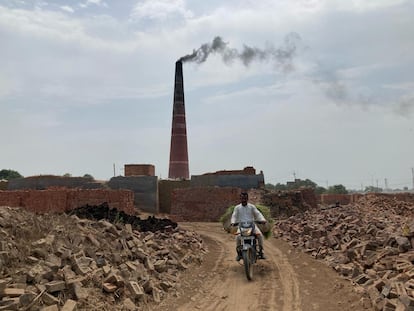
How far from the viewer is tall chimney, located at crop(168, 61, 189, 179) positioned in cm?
3762

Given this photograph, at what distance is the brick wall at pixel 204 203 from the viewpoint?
72.4 ft

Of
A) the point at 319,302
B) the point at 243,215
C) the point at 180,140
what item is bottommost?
the point at 319,302

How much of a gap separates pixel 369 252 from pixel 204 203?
14.0 m

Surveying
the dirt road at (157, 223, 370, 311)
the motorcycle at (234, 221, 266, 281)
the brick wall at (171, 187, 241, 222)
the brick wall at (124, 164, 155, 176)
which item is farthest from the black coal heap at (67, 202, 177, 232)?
the brick wall at (124, 164, 155, 176)

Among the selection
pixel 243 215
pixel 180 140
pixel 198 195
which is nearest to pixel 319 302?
pixel 243 215

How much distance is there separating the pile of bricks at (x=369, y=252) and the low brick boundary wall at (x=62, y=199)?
7.35 metres

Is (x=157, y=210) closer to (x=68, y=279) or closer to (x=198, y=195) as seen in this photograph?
(x=198, y=195)

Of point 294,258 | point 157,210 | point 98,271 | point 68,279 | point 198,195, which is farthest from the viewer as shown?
point 157,210

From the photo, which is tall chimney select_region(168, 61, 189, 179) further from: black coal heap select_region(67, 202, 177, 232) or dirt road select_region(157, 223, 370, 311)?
dirt road select_region(157, 223, 370, 311)

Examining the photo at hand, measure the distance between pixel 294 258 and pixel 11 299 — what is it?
23.9 feet

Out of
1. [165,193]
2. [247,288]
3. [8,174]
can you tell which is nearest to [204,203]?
[165,193]

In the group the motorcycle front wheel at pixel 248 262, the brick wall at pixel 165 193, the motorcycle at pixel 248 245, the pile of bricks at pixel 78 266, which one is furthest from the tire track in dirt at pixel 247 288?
the brick wall at pixel 165 193

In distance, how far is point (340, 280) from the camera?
8.19 m

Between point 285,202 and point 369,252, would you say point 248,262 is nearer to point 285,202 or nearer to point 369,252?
point 369,252
